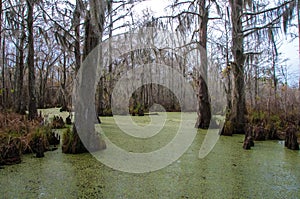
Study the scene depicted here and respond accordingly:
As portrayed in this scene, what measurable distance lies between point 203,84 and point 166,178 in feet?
12.7

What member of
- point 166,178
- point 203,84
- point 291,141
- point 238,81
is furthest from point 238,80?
point 166,178

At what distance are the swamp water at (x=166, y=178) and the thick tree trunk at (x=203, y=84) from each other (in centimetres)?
235

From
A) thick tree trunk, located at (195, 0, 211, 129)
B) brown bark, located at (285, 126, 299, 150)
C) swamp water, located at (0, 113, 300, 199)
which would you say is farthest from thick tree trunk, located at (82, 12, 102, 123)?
brown bark, located at (285, 126, 299, 150)

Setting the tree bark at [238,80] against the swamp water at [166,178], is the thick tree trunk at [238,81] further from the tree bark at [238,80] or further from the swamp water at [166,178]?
the swamp water at [166,178]

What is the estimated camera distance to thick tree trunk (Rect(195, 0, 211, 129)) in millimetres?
5477

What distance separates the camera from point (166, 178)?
215 centimetres

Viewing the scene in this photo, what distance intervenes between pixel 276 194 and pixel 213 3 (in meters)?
4.68

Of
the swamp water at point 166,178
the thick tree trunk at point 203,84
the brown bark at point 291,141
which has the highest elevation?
the thick tree trunk at point 203,84

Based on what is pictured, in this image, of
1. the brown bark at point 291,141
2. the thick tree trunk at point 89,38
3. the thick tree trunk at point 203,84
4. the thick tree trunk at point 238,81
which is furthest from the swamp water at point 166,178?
the thick tree trunk at point 203,84

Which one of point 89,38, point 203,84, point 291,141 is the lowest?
point 291,141

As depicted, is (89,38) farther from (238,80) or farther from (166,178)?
(238,80)

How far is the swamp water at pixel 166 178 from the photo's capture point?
1.80m

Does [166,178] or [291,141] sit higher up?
[291,141]

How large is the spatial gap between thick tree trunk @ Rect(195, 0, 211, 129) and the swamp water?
2.35 m
